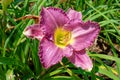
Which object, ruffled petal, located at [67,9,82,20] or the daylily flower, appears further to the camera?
ruffled petal, located at [67,9,82,20]

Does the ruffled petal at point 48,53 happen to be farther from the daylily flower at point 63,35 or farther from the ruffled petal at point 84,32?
Answer: the ruffled petal at point 84,32

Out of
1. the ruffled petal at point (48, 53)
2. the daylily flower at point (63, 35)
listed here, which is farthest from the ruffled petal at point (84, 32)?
the ruffled petal at point (48, 53)

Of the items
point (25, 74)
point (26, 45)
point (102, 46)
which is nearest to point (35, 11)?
point (26, 45)

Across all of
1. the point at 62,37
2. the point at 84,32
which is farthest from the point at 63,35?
the point at 84,32

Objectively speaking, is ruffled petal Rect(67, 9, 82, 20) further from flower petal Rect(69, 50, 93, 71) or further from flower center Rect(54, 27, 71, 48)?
flower petal Rect(69, 50, 93, 71)

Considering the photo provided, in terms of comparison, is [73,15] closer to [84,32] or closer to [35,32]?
[84,32]

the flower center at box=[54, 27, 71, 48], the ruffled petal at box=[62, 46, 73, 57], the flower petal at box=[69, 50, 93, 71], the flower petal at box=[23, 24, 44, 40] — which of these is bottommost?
the flower petal at box=[69, 50, 93, 71]

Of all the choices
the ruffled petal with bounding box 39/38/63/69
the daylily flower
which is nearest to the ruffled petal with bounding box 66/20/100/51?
the daylily flower
